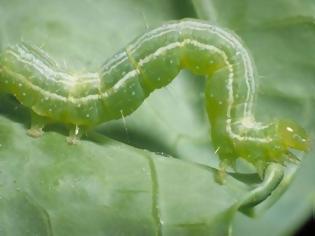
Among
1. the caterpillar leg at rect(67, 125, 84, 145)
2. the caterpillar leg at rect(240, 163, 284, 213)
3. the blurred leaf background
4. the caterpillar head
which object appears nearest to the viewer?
the caterpillar leg at rect(240, 163, 284, 213)

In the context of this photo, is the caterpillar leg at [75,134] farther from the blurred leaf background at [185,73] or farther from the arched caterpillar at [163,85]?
the blurred leaf background at [185,73]

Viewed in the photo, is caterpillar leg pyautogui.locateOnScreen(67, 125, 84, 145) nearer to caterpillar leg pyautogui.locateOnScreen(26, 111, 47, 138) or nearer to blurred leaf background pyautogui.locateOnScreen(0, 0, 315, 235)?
caterpillar leg pyautogui.locateOnScreen(26, 111, 47, 138)

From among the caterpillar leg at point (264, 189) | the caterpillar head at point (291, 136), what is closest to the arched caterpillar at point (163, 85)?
the caterpillar head at point (291, 136)

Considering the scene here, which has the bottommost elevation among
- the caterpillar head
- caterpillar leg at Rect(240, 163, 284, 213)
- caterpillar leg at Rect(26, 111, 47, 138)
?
caterpillar leg at Rect(240, 163, 284, 213)

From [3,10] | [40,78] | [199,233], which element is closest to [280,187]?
[199,233]

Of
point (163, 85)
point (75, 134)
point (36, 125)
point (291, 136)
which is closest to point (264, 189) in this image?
point (291, 136)

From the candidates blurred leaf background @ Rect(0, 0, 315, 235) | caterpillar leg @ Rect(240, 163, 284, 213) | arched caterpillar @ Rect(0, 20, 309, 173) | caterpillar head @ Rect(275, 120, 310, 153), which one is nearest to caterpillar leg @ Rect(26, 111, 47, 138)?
arched caterpillar @ Rect(0, 20, 309, 173)

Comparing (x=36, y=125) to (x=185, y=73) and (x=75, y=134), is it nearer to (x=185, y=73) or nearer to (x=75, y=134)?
(x=75, y=134)

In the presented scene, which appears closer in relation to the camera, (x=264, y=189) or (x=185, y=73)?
(x=264, y=189)

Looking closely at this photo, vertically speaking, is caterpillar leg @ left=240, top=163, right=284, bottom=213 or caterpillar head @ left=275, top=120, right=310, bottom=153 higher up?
caterpillar head @ left=275, top=120, right=310, bottom=153
